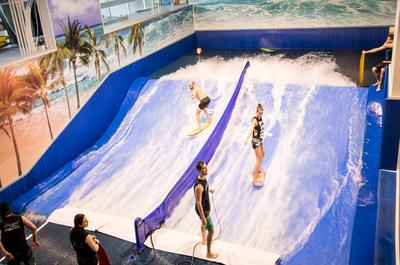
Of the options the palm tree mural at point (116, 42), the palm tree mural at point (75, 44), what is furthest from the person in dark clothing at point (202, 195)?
the palm tree mural at point (116, 42)

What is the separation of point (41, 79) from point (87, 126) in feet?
5.03

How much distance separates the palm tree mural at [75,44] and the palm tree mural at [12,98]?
1183 millimetres

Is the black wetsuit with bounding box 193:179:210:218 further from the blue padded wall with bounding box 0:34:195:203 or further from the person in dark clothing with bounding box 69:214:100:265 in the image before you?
the blue padded wall with bounding box 0:34:195:203

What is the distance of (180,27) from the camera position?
12.1 meters

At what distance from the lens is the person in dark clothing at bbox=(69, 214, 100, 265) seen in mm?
3541

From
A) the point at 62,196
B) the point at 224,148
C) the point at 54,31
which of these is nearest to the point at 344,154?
the point at 224,148

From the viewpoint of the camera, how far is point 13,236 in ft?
12.6

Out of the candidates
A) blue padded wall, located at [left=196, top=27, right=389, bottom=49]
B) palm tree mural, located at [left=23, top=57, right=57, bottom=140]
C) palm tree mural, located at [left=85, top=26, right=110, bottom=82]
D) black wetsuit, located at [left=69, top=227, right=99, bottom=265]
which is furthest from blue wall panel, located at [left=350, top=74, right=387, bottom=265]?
palm tree mural, located at [left=85, top=26, right=110, bottom=82]

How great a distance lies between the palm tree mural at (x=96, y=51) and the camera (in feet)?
26.1

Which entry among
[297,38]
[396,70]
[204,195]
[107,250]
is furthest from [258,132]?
[297,38]

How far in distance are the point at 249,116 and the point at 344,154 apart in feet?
7.10

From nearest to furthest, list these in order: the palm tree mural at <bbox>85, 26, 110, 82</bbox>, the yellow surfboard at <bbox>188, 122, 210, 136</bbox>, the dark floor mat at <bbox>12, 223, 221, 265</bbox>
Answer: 1. the dark floor mat at <bbox>12, 223, 221, 265</bbox>
2. the yellow surfboard at <bbox>188, 122, 210, 136</bbox>
3. the palm tree mural at <bbox>85, 26, 110, 82</bbox>

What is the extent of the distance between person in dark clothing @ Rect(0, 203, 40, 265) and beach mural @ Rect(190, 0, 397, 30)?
984 centimetres

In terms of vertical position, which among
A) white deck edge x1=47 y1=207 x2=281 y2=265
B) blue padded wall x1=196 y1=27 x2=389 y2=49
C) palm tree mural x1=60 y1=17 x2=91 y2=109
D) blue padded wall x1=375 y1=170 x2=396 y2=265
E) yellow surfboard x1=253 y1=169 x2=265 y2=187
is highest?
palm tree mural x1=60 y1=17 x2=91 y2=109
